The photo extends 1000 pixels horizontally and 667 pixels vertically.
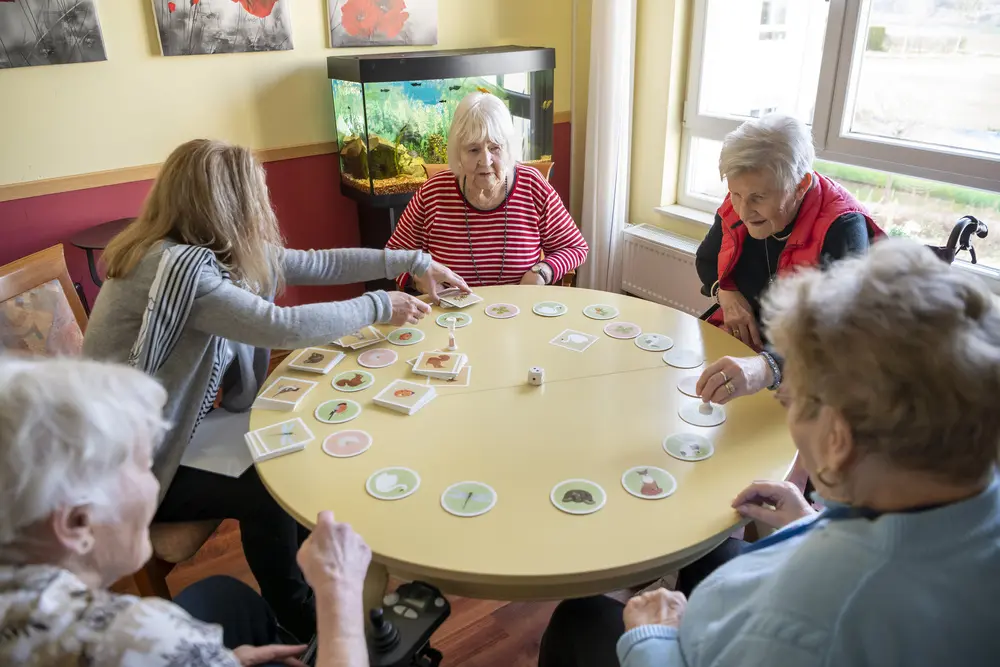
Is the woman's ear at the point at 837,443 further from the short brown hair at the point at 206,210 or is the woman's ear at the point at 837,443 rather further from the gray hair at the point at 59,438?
the short brown hair at the point at 206,210

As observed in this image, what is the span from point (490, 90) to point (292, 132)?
890 millimetres

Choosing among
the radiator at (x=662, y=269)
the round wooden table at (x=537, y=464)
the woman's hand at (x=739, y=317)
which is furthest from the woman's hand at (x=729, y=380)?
the radiator at (x=662, y=269)

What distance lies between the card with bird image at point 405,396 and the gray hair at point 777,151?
3.07 ft

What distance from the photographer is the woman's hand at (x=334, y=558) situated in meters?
1.00

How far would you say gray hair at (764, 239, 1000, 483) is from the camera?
2.25 feet

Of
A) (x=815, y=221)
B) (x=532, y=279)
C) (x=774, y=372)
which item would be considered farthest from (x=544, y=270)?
(x=774, y=372)

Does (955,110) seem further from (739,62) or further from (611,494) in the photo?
(611,494)

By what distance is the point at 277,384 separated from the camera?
1.55 meters

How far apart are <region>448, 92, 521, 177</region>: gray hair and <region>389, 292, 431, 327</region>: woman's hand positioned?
23.9 inches

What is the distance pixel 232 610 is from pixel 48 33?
7.52 ft

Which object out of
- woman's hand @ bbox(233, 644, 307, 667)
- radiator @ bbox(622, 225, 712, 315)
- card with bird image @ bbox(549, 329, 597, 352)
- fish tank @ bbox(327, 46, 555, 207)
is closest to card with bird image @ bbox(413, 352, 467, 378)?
card with bird image @ bbox(549, 329, 597, 352)

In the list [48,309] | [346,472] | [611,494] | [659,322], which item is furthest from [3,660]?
[659,322]

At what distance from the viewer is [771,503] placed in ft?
3.76

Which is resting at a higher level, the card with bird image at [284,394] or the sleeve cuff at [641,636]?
the card with bird image at [284,394]
